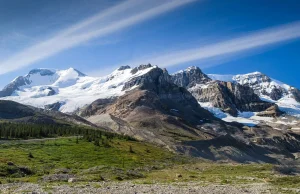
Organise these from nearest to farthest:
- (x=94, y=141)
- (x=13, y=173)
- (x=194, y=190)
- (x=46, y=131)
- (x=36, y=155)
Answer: (x=194, y=190) < (x=13, y=173) < (x=36, y=155) < (x=94, y=141) < (x=46, y=131)

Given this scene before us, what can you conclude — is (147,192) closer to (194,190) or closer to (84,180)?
(194,190)

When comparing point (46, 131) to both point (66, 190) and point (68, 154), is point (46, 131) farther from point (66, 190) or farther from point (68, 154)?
point (66, 190)

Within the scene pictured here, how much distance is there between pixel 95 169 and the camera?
7450cm

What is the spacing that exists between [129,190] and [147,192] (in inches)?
103

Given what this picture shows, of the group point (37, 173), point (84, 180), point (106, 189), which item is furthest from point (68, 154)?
point (106, 189)

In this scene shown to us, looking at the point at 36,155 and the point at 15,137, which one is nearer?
the point at 36,155

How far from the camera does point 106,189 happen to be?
44.2 metres

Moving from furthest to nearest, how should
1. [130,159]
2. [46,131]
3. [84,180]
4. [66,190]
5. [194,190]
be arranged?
[46,131] → [130,159] → [84,180] → [194,190] → [66,190]

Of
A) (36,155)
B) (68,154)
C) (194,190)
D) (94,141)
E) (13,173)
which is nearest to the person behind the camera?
(194,190)

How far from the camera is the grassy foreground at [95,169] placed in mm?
60944

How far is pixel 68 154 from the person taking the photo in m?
101

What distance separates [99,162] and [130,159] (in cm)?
1882

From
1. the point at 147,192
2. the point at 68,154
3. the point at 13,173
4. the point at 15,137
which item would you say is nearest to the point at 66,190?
the point at 147,192

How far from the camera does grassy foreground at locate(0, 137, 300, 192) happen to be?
6094 centimetres
